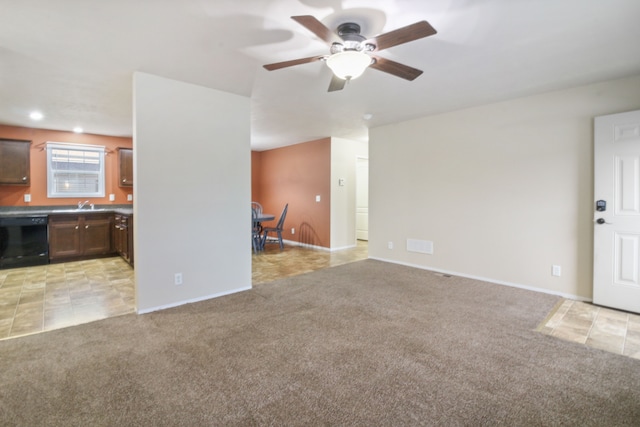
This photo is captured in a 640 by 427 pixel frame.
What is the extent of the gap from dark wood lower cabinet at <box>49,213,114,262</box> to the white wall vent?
5.28 meters

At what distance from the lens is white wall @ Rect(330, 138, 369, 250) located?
6.37m

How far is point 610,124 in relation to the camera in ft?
10.3

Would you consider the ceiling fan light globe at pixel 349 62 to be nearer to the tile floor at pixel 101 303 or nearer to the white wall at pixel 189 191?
the white wall at pixel 189 191

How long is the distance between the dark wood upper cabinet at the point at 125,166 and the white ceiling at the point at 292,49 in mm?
1943

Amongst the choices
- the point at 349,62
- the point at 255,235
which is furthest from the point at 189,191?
the point at 255,235

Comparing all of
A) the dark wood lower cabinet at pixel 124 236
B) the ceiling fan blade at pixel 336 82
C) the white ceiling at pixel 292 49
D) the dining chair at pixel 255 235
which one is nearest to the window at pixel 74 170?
the dark wood lower cabinet at pixel 124 236

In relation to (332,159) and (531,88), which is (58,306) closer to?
(332,159)

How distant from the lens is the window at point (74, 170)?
218 inches

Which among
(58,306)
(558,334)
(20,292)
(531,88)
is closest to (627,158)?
(531,88)

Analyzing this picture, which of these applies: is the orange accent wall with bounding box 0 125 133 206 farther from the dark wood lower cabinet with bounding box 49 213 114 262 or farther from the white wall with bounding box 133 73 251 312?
the white wall with bounding box 133 73 251 312

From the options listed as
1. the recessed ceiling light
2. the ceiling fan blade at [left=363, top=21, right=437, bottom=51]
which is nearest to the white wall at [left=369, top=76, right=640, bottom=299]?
the ceiling fan blade at [left=363, top=21, right=437, bottom=51]

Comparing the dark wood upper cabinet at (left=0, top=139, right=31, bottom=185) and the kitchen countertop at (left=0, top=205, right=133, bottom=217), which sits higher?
the dark wood upper cabinet at (left=0, top=139, right=31, bottom=185)

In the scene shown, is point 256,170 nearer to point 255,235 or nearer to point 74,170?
point 255,235

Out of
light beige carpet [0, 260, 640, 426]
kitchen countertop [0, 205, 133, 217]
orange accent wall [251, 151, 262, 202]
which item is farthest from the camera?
orange accent wall [251, 151, 262, 202]
